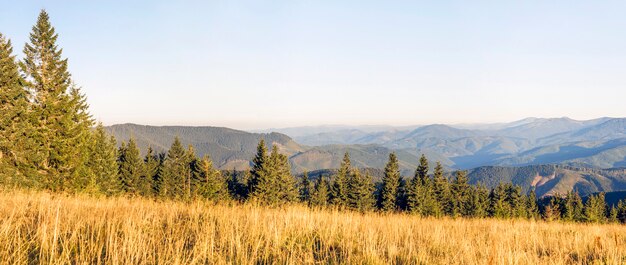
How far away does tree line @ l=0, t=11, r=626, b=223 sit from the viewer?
26000mm

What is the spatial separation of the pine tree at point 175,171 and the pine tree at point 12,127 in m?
32.5

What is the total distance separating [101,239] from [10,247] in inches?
40.6

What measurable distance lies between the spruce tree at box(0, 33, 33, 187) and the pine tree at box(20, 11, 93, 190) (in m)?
1.03

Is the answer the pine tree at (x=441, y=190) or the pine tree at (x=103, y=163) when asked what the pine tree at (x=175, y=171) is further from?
the pine tree at (x=441, y=190)

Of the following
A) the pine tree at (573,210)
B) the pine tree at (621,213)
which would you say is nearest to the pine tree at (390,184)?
the pine tree at (573,210)

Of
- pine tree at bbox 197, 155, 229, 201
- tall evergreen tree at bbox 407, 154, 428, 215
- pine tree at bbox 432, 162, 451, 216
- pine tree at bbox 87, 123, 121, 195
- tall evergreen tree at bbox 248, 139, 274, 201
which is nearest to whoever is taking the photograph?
pine tree at bbox 87, 123, 121, 195

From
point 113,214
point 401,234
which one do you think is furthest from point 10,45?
point 401,234

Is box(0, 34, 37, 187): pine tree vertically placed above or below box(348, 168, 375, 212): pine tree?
above

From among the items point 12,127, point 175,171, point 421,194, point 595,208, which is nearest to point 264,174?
point 175,171

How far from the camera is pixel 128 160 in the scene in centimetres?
5809

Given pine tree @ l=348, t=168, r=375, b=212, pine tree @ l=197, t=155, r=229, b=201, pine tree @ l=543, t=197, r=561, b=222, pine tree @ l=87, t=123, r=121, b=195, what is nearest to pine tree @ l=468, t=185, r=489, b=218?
pine tree @ l=543, t=197, r=561, b=222

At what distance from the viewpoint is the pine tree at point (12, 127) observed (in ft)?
82.1

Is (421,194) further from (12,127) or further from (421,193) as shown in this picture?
(12,127)

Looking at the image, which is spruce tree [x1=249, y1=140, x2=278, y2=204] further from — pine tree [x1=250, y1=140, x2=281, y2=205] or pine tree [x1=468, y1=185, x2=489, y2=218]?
pine tree [x1=468, y1=185, x2=489, y2=218]
